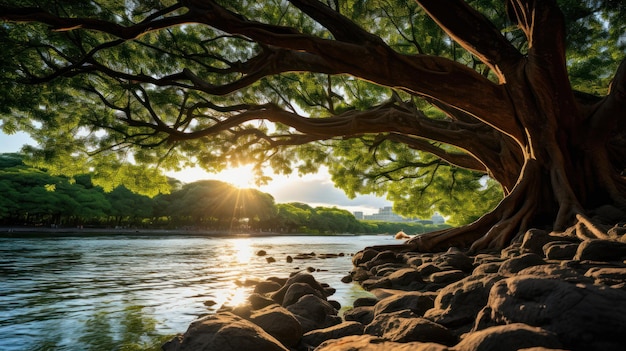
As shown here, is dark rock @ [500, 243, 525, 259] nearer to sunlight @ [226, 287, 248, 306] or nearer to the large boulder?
the large boulder

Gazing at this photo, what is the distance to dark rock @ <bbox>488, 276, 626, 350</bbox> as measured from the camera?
163 cm

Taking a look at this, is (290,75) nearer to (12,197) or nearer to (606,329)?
(606,329)

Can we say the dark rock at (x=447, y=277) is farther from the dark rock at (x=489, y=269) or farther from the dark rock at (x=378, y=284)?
the dark rock at (x=378, y=284)

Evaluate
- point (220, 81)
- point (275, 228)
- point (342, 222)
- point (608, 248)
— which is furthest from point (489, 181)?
point (342, 222)

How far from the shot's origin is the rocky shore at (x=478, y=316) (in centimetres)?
168

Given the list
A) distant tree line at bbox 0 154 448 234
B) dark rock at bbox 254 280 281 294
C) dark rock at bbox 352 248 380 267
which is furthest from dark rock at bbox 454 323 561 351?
distant tree line at bbox 0 154 448 234

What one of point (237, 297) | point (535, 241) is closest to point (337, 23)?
point (535, 241)

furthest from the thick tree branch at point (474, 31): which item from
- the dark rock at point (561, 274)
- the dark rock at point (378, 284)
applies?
the dark rock at point (561, 274)

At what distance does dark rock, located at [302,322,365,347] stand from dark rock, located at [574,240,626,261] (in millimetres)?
2304

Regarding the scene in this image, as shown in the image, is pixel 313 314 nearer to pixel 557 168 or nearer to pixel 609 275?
pixel 609 275

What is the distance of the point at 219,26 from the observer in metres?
5.31

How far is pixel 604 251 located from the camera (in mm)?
→ 3182

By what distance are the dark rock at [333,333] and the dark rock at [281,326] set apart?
96 mm

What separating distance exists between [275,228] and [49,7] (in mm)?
63757
